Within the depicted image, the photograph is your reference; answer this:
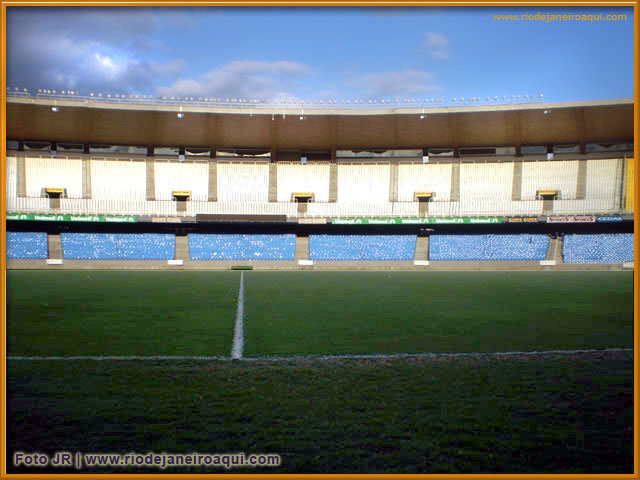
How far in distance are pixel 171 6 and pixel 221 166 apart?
1318 inches

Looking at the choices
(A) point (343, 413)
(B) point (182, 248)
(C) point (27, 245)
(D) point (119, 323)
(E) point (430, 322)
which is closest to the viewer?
(A) point (343, 413)

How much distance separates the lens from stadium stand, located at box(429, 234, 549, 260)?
1321 inches

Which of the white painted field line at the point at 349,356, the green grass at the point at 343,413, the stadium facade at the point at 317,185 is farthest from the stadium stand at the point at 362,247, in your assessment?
the green grass at the point at 343,413

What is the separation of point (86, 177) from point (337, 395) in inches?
1471

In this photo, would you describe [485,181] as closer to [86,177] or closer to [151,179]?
[151,179]

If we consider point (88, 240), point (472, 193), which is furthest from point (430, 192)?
point (88, 240)

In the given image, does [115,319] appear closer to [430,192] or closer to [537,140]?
[430,192]

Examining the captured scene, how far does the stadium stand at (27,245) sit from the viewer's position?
31.0 metres

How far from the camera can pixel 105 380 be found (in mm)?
4770

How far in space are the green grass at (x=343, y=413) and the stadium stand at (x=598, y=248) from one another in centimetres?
3215

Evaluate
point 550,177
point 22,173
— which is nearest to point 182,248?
point 22,173

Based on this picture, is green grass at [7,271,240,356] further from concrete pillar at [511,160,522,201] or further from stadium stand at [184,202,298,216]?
concrete pillar at [511,160,522,201]

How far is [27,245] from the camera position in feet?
103

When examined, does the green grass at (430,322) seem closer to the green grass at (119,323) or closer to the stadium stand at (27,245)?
the green grass at (119,323)
